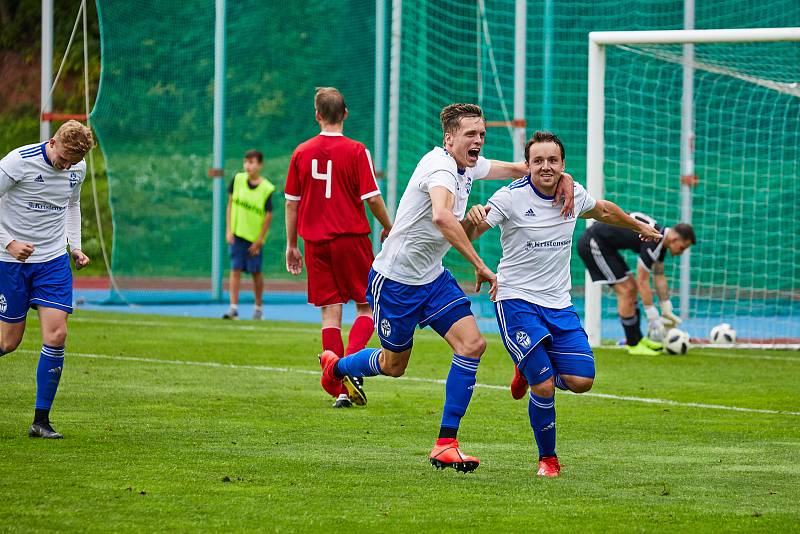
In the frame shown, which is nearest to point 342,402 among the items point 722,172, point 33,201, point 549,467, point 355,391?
point 355,391

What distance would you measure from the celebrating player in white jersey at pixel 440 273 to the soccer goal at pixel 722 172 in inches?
321

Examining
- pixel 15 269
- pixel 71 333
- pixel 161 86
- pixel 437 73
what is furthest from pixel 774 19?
pixel 15 269

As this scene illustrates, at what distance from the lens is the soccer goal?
663 inches

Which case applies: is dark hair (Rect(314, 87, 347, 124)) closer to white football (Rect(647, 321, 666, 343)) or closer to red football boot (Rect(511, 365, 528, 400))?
red football boot (Rect(511, 365, 528, 400))

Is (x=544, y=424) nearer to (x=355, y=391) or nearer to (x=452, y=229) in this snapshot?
(x=452, y=229)

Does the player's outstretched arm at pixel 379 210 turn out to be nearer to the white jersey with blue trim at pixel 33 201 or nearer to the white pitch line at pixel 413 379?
the white pitch line at pixel 413 379

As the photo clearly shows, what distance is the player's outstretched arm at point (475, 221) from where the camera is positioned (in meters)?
7.07

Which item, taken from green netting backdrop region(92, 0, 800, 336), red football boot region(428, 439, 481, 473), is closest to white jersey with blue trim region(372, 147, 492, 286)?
red football boot region(428, 439, 481, 473)

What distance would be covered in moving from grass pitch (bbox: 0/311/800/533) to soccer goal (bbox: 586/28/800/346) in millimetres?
4462

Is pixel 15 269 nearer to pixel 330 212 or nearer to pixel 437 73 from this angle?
pixel 330 212

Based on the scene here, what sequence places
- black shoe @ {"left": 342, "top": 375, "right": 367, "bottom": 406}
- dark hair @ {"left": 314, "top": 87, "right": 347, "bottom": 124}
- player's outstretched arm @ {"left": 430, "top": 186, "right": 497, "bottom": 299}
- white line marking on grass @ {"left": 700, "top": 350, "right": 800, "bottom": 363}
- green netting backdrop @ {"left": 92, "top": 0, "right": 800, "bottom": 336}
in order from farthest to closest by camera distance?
green netting backdrop @ {"left": 92, "top": 0, "right": 800, "bottom": 336} < white line marking on grass @ {"left": 700, "top": 350, "right": 800, "bottom": 363} < dark hair @ {"left": 314, "top": 87, "right": 347, "bottom": 124} < black shoe @ {"left": 342, "top": 375, "right": 367, "bottom": 406} < player's outstretched arm @ {"left": 430, "top": 186, "right": 497, "bottom": 299}

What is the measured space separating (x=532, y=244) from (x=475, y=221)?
0.36 meters

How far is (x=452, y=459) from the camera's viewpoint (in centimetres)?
684

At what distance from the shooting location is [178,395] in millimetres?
9984
